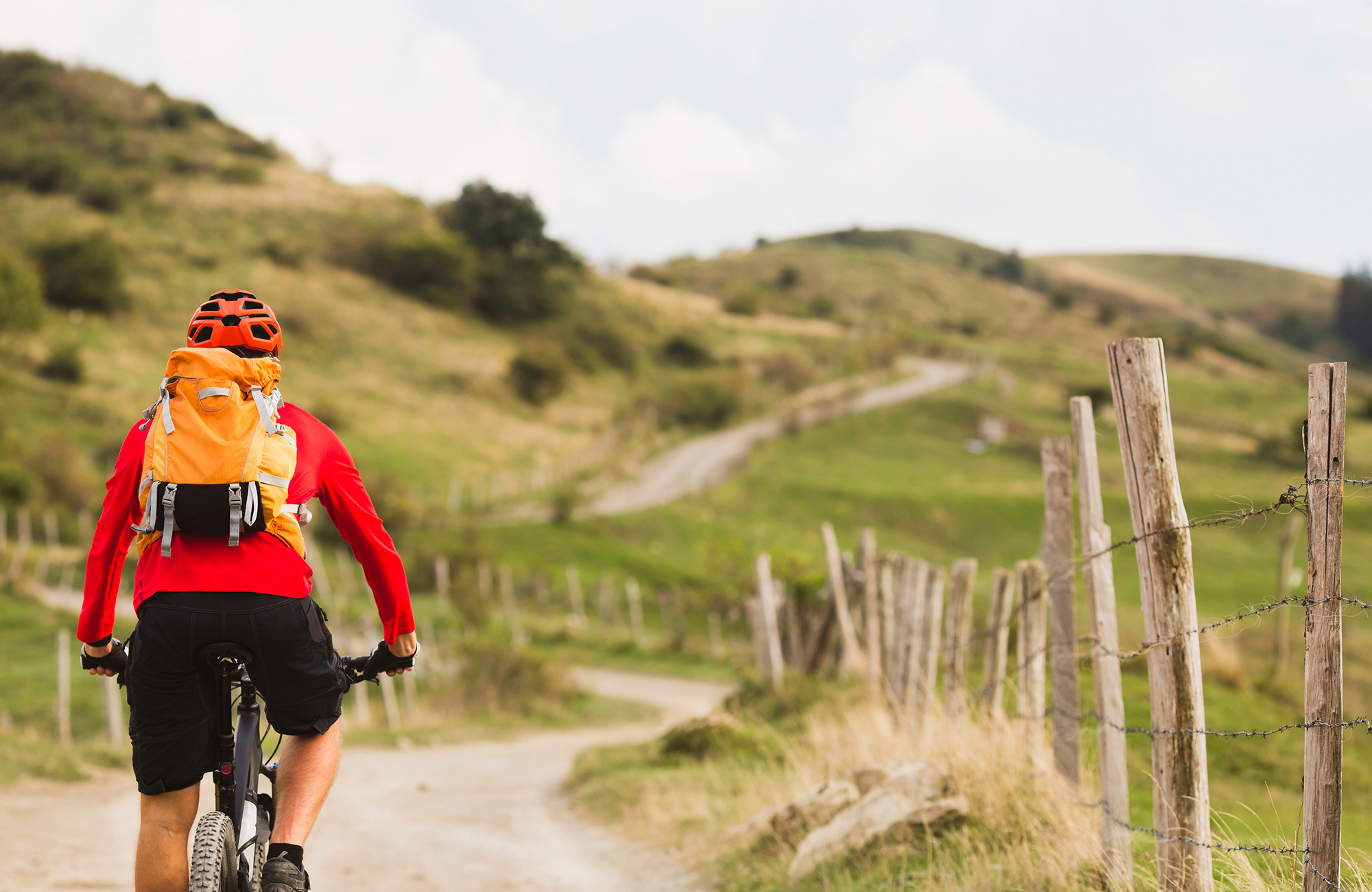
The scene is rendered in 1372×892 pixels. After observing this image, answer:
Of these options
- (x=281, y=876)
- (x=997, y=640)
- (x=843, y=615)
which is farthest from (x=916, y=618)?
(x=281, y=876)

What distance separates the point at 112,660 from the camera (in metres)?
3.29

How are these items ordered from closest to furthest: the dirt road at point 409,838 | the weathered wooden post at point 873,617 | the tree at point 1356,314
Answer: the dirt road at point 409,838, the weathered wooden post at point 873,617, the tree at point 1356,314

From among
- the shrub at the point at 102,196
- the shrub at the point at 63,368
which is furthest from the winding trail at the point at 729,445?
the shrub at the point at 102,196

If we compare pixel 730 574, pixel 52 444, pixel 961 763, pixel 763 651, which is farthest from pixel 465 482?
pixel 961 763

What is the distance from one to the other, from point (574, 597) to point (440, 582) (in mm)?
3852

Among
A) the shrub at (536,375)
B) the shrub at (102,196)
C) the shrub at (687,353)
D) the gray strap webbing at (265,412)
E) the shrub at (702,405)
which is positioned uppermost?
the shrub at (102,196)

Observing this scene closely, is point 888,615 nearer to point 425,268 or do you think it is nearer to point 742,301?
point 425,268

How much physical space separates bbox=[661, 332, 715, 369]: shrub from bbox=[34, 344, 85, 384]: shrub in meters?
38.6

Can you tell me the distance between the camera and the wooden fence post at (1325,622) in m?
2.87

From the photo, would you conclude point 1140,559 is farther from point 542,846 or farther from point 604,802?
point 604,802

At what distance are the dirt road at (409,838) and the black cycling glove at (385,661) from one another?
2.95 m

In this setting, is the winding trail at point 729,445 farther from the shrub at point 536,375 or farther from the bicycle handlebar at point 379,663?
the bicycle handlebar at point 379,663

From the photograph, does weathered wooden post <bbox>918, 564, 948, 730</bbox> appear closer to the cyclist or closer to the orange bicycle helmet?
the cyclist

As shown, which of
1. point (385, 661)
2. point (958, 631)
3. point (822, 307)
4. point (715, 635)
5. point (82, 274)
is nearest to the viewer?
point (385, 661)
